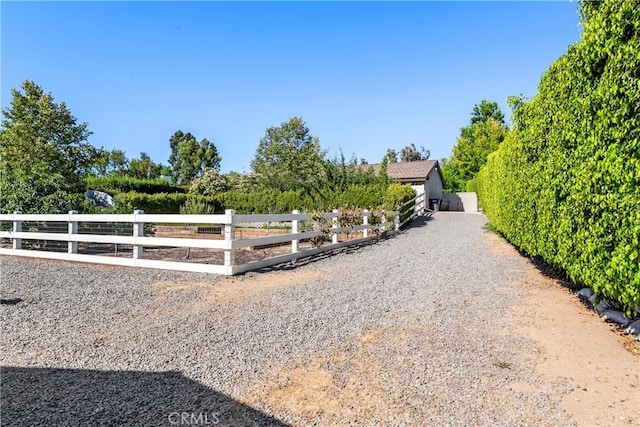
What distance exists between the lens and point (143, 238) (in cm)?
741

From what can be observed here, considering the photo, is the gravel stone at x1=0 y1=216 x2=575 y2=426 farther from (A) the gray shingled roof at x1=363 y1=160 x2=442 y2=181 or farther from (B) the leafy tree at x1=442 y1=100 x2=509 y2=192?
(B) the leafy tree at x1=442 y1=100 x2=509 y2=192

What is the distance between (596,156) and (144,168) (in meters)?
57.9

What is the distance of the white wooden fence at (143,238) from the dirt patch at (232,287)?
1.78 feet

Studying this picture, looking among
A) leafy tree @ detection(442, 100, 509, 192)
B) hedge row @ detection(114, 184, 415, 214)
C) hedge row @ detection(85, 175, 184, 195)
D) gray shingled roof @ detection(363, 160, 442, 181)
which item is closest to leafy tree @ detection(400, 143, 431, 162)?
leafy tree @ detection(442, 100, 509, 192)

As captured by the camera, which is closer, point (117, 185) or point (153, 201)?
point (153, 201)

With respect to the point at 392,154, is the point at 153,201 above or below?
below

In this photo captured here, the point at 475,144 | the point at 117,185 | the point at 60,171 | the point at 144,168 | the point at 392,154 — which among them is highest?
the point at 392,154

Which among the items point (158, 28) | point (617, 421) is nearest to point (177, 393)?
point (617, 421)

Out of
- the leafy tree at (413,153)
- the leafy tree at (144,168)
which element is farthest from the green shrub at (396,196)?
the leafy tree at (413,153)

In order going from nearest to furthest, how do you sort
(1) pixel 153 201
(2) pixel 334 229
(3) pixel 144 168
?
(2) pixel 334 229 → (1) pixel 153 201 → (3) pixel 144 168

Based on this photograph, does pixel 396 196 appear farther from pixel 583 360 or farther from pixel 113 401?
pixel 113 401

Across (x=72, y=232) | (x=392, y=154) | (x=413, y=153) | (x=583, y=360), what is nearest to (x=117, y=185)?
(x=72, y=232)

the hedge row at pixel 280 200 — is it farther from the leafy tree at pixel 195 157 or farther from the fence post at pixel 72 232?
the leafy tree at pixel 195 157

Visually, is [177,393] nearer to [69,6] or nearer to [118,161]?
[69,6]
